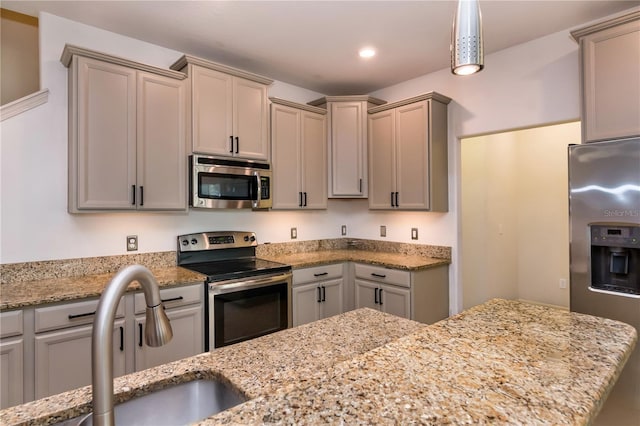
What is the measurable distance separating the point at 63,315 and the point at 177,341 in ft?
2.27

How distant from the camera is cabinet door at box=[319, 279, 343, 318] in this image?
130 inches

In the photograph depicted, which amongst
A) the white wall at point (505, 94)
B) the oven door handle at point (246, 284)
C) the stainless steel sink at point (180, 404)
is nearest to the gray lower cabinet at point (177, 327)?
the oven door handle at point (246, 284)

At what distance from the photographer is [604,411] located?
78.7 inches

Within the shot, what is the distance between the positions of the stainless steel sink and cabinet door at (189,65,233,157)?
205 cm

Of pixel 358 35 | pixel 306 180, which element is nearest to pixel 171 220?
pixel 306 180

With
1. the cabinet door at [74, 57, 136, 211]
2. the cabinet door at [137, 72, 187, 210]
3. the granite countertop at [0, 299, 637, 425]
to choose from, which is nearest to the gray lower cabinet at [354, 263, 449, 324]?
the granite countertop at [0, 299, 637, 425]

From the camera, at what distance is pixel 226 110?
288 centimetres

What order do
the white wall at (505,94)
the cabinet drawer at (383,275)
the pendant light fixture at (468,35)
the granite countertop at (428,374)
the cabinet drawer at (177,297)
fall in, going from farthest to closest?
the cabinet drawer at (383,275), the white wall at (505,94), the cabinet drawer at (177,297), the pendant light fixture at (468,35), the granite countertop at (428,374)

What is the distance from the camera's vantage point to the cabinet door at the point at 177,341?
2.23 metres

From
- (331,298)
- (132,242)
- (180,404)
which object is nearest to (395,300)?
(331,298)

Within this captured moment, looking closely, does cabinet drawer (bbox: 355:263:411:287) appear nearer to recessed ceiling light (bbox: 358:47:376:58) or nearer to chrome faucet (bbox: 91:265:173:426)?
recessed ceiling light (bbox: 358:47:376:58)

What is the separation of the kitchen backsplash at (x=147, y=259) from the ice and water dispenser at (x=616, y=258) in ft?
4.28

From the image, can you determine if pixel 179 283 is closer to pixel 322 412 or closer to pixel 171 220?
pixel 171 220

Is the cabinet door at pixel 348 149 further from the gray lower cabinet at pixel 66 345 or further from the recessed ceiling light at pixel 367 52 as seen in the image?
the gray lower cabinet at pixel 66 345
